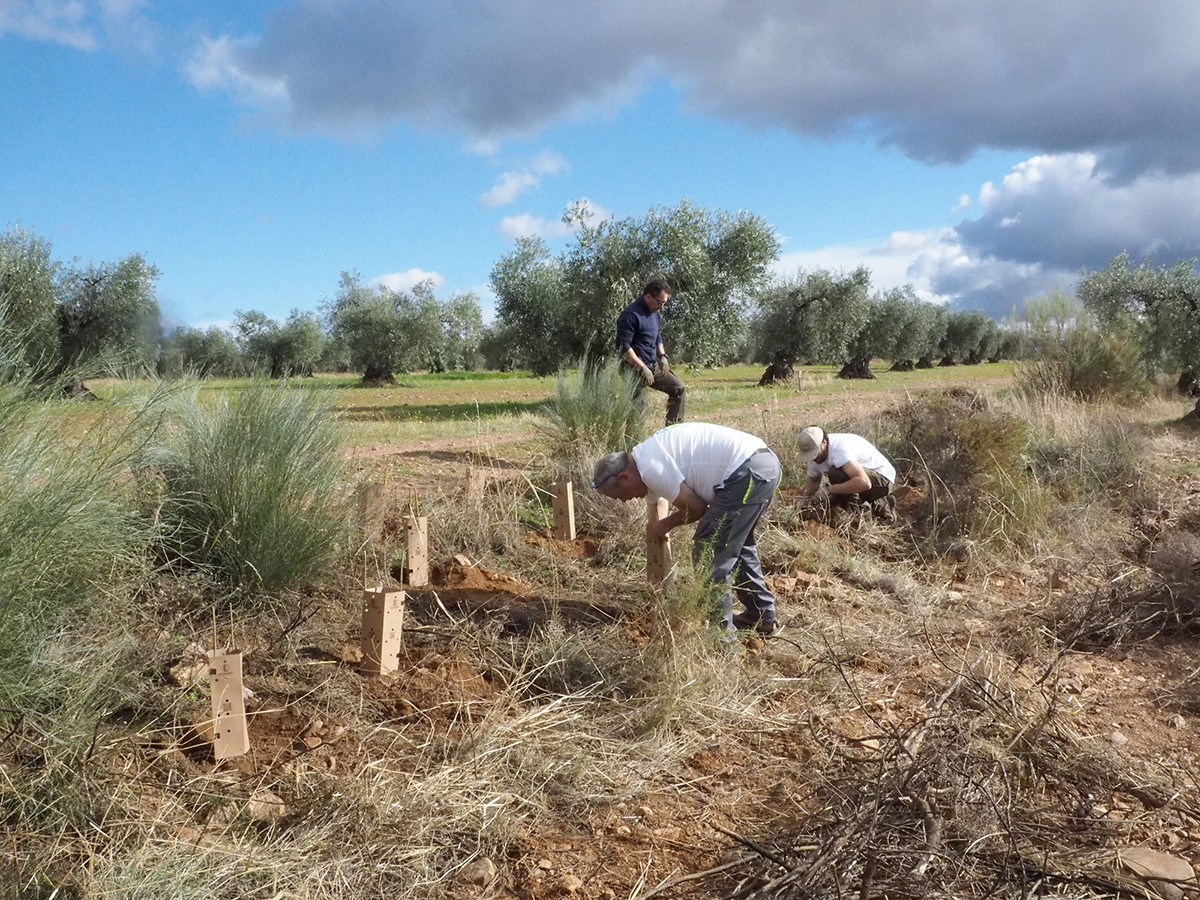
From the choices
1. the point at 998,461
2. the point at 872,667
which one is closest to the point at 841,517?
the point at 998,461

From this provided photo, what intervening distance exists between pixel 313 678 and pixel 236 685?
0.70 meters

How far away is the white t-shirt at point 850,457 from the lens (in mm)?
7086

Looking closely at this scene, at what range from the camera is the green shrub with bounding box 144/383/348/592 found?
4.39 metres

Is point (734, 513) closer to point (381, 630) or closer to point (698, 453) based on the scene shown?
point (698, 453)

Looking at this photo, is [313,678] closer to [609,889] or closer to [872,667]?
[609,889]

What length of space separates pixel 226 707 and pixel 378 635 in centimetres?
76

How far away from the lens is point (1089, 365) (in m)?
15.8

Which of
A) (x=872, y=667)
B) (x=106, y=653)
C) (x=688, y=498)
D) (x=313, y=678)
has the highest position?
(x=688, y=498)

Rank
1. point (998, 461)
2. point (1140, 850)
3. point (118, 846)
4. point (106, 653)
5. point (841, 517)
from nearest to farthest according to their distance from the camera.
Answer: point (118, 846) → point (1140, 850) → point (106, 653) → point (841, 517) → point (998, 461)

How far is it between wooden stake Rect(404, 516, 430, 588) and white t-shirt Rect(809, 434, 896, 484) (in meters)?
3.23

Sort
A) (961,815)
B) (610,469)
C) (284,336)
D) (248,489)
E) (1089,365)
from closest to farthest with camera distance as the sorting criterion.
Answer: (961,815) → (248,489) → (610,469) → (1089,365) → (284,336)

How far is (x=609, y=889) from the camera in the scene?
9.25ft

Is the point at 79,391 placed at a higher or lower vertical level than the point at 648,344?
lower

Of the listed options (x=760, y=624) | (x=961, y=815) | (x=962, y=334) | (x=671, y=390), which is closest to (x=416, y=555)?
(x=760, y=624)
